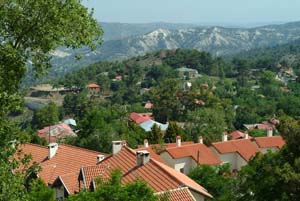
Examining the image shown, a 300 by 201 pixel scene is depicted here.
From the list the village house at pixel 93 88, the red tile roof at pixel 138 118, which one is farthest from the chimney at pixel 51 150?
the village house at pixel 93 88

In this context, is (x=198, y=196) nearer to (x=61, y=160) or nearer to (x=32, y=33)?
(x=61, y=160)

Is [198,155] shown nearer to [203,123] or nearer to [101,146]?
[101,146]

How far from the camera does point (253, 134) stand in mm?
51750

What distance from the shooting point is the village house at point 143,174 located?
55.4ft

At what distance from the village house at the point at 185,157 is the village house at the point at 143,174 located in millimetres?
13101

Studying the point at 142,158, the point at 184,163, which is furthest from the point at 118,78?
the point at 142,158

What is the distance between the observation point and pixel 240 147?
123 ft

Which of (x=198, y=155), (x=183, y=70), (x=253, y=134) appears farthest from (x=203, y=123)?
(x=183, y=70)

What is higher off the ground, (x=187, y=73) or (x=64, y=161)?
(x=64, y=161)

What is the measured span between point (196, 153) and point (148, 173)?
54.1 feet

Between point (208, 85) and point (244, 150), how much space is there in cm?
5696

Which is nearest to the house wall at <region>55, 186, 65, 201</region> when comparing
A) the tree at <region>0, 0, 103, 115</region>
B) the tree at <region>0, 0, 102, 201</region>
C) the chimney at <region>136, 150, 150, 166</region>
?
the chimney at <region>136, 150, 150, 166</region>

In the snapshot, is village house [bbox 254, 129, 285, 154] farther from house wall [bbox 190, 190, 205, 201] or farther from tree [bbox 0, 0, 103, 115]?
tree [bbox 0, 0, 103, 115]

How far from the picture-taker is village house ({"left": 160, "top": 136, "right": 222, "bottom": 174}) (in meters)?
33.4
